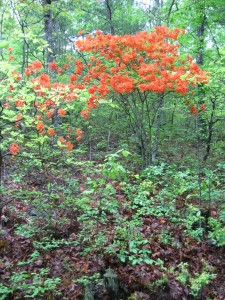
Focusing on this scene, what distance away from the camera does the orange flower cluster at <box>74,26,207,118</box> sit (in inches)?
268

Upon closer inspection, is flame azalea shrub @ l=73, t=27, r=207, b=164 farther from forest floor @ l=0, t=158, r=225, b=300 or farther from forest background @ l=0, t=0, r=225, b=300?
Result: forest floor @ l=0, t=158, r=225, b=300

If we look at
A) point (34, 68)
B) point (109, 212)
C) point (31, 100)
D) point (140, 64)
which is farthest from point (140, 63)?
point (31, 100)

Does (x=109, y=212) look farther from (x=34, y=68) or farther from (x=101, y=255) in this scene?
(x=34, y=68)

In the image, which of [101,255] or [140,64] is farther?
[140,64]

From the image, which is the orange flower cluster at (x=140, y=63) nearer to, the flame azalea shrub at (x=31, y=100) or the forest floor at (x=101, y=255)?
the flame azalea shrub at (x=31, y=100)

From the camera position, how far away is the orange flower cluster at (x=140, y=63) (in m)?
6.80

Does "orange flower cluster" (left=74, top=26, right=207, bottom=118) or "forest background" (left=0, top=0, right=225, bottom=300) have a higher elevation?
"orange flower cluster" (left=74, top=26, right=207, bottom=118)

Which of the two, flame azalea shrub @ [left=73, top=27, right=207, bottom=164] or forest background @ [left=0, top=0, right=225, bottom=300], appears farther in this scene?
flame azalea shrub @ [left=73, top=27, right=207, bottom=164]

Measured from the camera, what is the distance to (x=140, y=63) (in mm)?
7445

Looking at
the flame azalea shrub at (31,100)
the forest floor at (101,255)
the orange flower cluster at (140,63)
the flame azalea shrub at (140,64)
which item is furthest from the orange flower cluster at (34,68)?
the forest floor at (101,255)

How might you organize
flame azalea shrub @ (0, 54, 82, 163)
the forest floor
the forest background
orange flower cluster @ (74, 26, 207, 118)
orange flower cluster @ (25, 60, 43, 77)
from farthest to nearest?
orange flower cluster @ (74, 26, 207, 118) < orange flower cluster @ (25, 60, 43, 77) < flame azalea shrub @ (0, 54, 82, 163) < the forest background < the forest floor

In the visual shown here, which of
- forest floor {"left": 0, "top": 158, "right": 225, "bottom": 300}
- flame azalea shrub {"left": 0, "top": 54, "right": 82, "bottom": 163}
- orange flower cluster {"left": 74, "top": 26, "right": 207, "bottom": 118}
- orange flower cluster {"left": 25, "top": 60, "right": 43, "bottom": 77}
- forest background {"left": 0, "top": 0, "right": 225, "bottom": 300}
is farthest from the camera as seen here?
orange flower cluster {"left": 74, "top": 26, "right": 207, "bottom": 118}

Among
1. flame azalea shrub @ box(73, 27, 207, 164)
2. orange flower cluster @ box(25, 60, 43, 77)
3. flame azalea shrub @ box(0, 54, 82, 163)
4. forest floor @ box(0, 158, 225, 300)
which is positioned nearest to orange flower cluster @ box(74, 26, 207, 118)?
flame azalea shrub @ box(73, 27, 207, 164)

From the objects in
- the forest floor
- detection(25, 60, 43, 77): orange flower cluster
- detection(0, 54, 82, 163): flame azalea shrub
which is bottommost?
the forest floor
